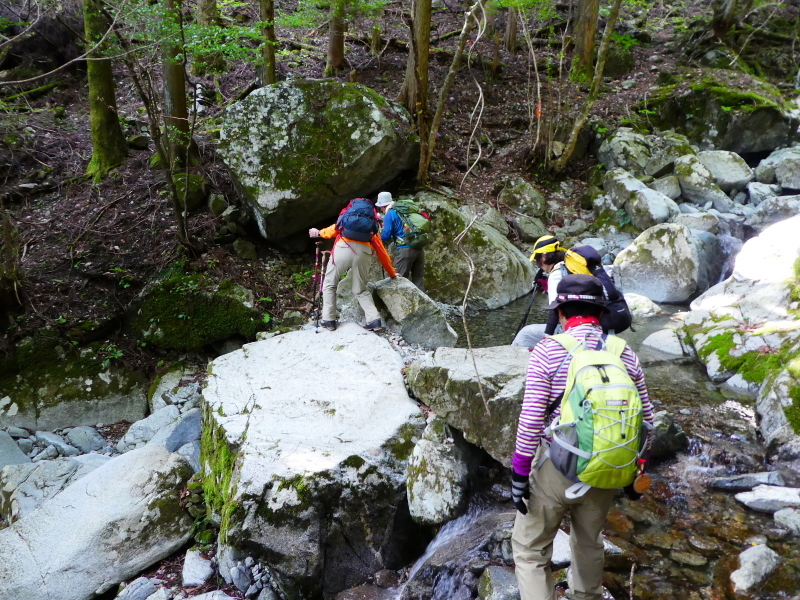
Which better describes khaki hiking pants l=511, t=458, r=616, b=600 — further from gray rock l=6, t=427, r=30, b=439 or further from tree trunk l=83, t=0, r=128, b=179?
tree trunk l=83, t=0, r=128, b=179

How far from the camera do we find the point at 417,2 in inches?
430

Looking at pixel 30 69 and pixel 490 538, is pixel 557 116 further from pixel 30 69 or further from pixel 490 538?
pixel 30 69

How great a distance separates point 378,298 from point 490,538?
154 inches

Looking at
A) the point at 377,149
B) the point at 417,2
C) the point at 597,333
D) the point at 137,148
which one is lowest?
the point at 137,148

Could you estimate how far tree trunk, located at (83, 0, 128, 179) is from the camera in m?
9.91

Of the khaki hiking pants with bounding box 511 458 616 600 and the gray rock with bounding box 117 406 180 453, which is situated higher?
the khaki hiking pants with bounding box 511 458 616 600

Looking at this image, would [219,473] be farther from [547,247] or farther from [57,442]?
[57,442]

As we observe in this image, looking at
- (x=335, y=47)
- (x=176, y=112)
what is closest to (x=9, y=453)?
(x=176, y=112)

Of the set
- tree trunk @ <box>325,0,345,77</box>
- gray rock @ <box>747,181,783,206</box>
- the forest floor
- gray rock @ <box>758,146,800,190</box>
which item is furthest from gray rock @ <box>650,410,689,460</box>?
tree trunk @ <box>325,0,345,77</box>

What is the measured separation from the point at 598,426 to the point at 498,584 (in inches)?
69.9

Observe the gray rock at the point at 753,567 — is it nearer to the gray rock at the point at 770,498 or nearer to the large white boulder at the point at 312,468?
the gray rock at the point at 770,498

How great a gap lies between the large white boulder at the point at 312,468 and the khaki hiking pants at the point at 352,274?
129 centimetres

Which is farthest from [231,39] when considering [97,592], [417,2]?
[97,592]

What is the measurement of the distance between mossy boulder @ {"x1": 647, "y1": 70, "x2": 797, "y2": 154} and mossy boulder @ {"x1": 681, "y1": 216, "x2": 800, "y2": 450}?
585cm
